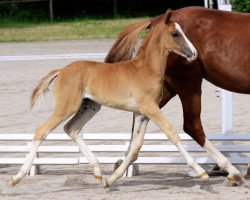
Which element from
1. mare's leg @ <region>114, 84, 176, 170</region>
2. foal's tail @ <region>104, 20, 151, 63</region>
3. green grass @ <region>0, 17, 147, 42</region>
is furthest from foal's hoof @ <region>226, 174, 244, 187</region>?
green grass @ <region>0, 17, 147, 42</region>

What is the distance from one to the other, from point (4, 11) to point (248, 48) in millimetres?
33266

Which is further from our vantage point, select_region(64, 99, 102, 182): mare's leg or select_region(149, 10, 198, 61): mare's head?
select_region(64, 99, 102, 182): mare's leg

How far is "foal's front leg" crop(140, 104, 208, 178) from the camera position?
7609 mm

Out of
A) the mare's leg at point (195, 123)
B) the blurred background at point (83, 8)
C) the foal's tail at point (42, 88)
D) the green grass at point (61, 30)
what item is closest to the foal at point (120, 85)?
the foal's tail at point (42, 88)

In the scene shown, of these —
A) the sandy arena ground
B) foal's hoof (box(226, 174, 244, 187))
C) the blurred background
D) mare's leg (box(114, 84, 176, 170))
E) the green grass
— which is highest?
mare's leg (box(114, 84, 176, 170))

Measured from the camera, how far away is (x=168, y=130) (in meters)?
7.62

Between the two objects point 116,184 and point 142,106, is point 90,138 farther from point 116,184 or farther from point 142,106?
point 142,106

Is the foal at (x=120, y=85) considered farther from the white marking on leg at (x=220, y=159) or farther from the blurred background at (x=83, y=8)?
the blurred background at (x=83, y=8)

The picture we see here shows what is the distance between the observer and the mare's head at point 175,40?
7668 millimetres

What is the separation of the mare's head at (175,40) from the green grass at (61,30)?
69.9ft

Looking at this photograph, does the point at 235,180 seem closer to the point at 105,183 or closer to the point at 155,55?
the point at 105,183

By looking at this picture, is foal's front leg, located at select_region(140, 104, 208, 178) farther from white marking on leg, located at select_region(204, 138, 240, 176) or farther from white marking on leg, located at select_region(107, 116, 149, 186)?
white marking on leg, located at select_region(204, 138, 240, 176)

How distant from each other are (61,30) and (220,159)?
2479cm

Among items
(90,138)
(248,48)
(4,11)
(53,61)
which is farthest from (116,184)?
(4,11)
